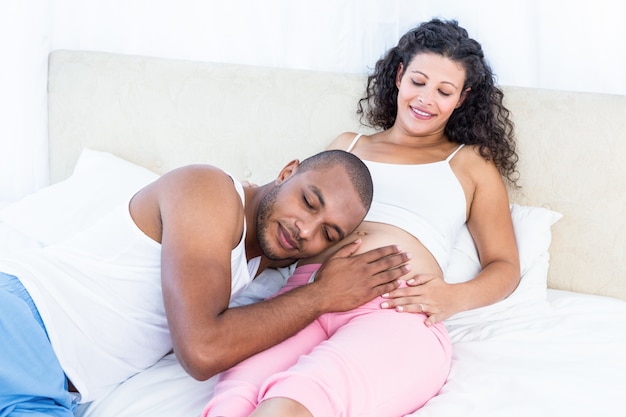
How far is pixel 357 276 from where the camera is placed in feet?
5.31

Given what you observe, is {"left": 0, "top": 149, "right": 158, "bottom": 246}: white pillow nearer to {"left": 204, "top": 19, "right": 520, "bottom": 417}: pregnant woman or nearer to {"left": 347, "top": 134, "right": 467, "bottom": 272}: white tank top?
{"left": 204, "top": 19, "right": 520, "bottom": 417}: pregnant woman

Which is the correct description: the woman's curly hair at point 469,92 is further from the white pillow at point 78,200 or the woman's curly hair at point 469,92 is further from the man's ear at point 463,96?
the white pillow at point 78,200

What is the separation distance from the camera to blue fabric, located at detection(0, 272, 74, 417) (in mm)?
1325

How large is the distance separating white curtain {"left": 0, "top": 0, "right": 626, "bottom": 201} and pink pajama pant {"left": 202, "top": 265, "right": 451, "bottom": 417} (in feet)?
3.72

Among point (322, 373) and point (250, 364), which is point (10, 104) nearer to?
point (250, 364)

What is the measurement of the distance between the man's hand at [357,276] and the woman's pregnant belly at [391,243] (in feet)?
0.33

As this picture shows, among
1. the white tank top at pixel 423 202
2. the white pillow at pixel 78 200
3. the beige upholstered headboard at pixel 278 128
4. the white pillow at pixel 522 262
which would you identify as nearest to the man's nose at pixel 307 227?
the white tank top at pixel 423 202

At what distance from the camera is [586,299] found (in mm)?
2039

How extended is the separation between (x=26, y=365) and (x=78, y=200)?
986 millimetres

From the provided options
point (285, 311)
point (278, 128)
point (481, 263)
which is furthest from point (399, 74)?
point (285, 311)

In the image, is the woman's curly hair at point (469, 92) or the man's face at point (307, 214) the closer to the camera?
the man's face at point (307, 214)

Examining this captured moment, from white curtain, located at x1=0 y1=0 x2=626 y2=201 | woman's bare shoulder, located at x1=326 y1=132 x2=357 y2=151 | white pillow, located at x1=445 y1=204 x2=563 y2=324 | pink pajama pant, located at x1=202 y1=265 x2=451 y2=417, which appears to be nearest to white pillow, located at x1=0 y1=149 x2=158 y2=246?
white curtain, located at x1=0 y1=0 x2=626 y2=201

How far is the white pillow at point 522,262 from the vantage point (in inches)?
75.3

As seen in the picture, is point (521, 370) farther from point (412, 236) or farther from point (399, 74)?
point (399, 74)
